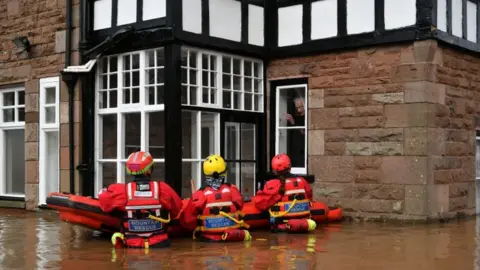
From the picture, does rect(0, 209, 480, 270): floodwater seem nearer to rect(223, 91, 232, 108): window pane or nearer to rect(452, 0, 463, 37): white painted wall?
rect(223, 91, 232, 108): window pane

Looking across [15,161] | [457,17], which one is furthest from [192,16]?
[15,161]

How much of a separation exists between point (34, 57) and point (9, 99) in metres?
1.45

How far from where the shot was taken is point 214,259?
748 cm

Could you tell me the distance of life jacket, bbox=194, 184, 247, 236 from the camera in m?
8.83

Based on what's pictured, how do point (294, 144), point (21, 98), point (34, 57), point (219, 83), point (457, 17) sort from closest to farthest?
point (457, 17), point (219, 83), point (294, 144), point (34, 57), point (21, 98)

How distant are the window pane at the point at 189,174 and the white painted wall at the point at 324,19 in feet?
10.9

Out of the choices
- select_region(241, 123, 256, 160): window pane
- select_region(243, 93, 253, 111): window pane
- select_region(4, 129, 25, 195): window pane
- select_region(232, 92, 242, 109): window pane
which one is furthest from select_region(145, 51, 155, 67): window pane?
select_region(4, 129, 25, 195): window pane

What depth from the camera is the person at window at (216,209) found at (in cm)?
884

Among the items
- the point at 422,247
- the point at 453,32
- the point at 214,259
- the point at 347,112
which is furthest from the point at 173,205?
the point at 453,32

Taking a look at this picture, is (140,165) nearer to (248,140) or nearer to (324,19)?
(248,140)

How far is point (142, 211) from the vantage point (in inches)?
328

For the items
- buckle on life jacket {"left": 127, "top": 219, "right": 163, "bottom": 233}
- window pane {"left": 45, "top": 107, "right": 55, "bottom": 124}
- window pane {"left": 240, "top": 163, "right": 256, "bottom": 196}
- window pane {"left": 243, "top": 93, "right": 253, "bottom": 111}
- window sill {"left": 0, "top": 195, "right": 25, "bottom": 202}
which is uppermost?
window pane {"left": 243, "top": 93, "right": 253, "bottom": 111}

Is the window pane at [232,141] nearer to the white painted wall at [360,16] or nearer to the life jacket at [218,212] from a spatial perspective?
the white painted wall at [360,16]

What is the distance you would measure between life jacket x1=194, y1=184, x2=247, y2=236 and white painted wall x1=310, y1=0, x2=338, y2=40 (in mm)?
4618
